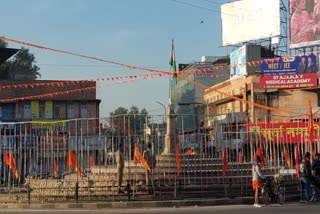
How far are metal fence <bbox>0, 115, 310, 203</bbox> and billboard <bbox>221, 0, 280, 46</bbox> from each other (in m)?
31.2

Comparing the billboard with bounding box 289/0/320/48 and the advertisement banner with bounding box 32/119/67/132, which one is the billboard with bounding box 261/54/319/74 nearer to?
the billboard with bounding box 289/0/320/48

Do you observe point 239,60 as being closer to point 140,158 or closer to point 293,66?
point 293,66

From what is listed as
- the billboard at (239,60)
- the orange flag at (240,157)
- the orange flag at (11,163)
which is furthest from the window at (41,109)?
the orange flag at (240,157)

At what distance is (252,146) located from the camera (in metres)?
19.6

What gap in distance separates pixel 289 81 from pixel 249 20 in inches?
412

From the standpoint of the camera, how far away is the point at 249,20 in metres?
53.0

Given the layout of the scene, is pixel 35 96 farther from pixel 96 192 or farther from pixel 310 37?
pixel 96 192

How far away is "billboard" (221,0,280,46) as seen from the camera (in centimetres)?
5100

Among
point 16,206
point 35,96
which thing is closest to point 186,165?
point 16,206

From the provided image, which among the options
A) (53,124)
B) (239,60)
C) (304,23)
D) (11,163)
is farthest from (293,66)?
(11,163)

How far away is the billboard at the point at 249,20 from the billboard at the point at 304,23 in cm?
210

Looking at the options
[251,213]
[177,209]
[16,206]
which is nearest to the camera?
[251,213]

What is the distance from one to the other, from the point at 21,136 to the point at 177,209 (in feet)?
23.0

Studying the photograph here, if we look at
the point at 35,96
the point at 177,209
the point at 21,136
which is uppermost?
the point at 35,96
